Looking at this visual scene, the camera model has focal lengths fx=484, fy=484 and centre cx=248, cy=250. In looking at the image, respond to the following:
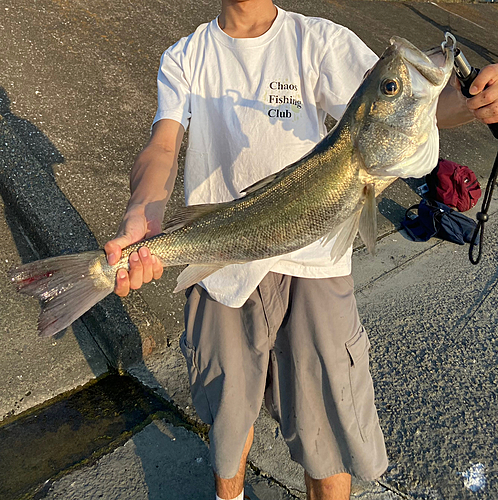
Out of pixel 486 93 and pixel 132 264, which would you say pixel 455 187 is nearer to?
pixel 486 93

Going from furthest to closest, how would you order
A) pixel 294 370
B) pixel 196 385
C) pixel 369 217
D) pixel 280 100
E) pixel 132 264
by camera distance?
1. pixel 196 385
2. pixel 294 370
3. pixel 280 100
4. pixel 132 264
5. pixel 369 217

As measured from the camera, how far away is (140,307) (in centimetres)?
364

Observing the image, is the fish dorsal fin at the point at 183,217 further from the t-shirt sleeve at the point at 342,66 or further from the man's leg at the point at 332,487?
the man's leg at the point at 332,487

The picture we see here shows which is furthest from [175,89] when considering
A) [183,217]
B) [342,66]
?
[342,66]

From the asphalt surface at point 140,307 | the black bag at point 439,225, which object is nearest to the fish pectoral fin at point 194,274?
the asphalt surface at point 140,307

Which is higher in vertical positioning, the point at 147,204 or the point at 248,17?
the point at 248,17

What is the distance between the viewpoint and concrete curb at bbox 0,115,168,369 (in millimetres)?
3479

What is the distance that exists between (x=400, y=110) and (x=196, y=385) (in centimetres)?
161

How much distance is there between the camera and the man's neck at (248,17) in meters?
2.16

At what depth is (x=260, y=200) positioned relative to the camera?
6.20 feet

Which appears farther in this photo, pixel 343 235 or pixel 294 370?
pixel 294 370

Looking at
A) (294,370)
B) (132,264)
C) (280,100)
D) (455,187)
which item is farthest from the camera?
(455,187)

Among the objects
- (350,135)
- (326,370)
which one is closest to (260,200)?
(350,135)

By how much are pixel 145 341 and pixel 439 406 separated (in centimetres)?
203
